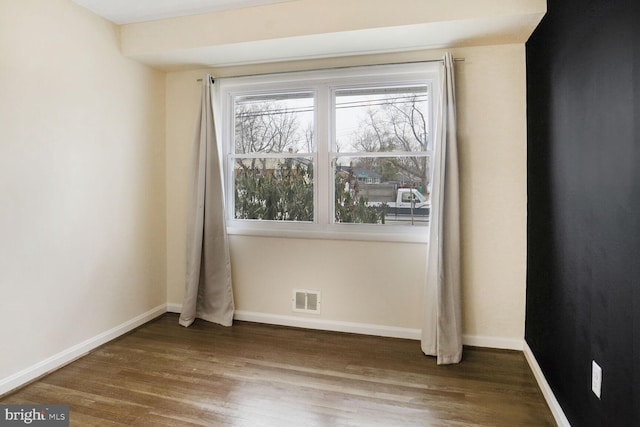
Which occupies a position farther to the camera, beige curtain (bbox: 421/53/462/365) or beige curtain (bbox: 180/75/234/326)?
beige curtain (bbox: 180/75/234/326)

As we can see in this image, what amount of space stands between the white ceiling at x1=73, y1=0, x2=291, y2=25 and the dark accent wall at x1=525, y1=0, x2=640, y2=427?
6.13 feet

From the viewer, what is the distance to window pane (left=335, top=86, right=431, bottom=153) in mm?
3016

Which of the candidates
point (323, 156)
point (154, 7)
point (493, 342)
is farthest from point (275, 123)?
point (493, 342)

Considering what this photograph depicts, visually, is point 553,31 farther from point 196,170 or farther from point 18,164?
point 18,164

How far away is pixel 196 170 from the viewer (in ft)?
11.0

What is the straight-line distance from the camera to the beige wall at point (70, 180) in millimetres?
2256

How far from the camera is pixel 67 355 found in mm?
2609

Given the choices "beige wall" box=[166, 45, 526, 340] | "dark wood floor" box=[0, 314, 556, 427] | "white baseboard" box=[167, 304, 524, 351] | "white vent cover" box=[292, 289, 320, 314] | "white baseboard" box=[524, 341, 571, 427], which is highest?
"beige wall" box=[166, 45, 526, 340]

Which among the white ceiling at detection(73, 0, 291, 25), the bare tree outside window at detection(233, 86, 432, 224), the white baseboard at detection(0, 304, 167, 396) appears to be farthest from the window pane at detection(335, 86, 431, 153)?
the white baseboard at detection(0, 304, 167, 396)

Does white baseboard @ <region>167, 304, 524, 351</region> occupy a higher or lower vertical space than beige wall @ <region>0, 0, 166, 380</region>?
lower

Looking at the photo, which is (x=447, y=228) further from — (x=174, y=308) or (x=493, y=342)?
(x=174, y=308)

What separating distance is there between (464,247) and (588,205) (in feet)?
4.11

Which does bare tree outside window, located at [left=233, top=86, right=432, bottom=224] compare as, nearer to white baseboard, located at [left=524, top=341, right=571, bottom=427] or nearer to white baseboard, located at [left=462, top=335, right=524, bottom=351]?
white baseboard, located at [left=462, top=335, right=524, bottom=351]

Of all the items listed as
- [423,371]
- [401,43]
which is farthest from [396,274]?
[401,43]
